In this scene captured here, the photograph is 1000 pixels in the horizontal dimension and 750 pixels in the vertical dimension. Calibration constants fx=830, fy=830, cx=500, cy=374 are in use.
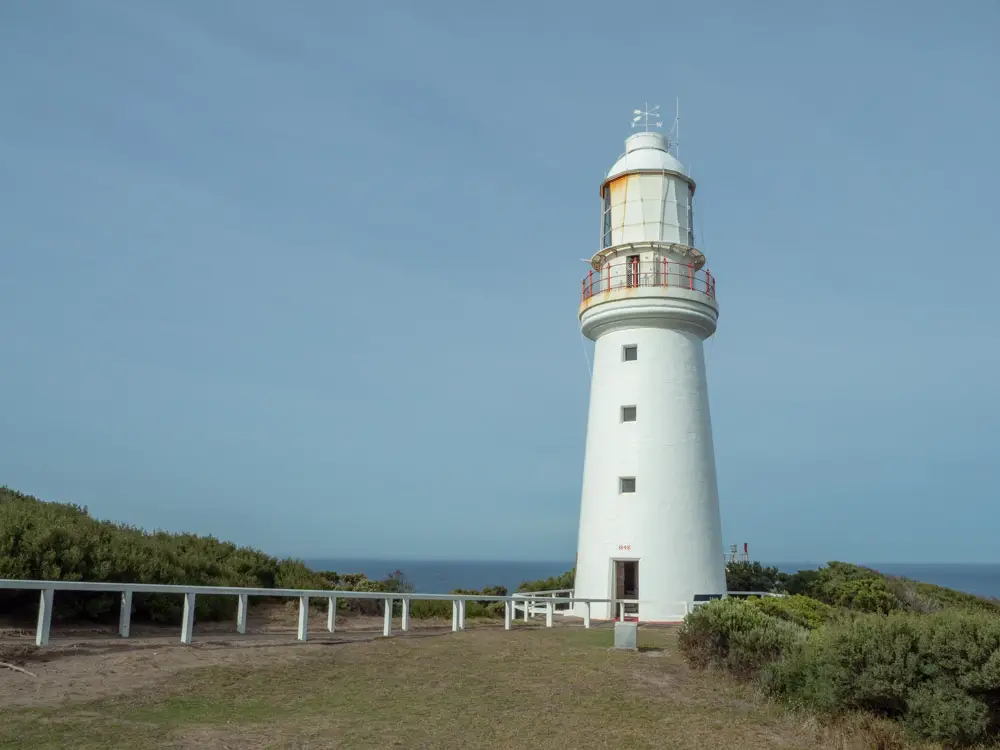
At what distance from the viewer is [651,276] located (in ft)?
74.0

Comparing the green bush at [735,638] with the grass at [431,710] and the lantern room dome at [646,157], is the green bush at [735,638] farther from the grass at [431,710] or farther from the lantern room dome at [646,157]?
the lantern room dome at [646,157]

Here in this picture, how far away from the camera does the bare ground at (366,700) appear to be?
8.03 meters

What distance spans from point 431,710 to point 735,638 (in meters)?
5.05

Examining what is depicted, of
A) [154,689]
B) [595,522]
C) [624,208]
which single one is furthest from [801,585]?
[154,689]

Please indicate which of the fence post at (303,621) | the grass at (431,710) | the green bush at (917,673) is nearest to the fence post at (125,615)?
the grass at (431,710)

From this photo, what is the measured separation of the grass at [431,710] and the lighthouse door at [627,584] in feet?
27.8

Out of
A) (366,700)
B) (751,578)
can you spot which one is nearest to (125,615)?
(366,700)

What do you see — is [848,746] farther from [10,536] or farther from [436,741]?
[10,536]

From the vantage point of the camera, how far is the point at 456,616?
17.0 meters

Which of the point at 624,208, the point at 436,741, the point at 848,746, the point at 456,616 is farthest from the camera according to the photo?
the point at 624,208

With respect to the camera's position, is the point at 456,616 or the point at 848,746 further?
the point at 456,616

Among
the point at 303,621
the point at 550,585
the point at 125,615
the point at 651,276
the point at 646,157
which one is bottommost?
the point at 550,585

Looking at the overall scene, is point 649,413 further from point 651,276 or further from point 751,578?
point 751,578

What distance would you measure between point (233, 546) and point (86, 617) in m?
6.67
